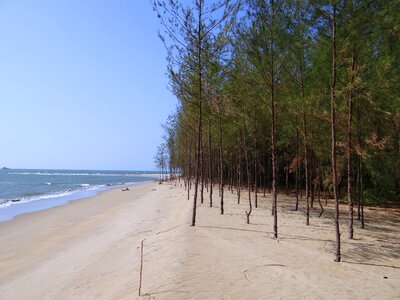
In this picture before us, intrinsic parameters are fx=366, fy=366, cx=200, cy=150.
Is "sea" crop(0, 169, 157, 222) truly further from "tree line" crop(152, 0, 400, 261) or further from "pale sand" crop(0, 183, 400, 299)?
"tree line" crop(152, 0, 400, 261)

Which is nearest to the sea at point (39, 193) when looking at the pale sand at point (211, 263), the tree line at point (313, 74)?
the pale sand at point (211, 263)

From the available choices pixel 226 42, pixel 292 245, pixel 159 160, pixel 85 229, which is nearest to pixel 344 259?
pixel 292 245

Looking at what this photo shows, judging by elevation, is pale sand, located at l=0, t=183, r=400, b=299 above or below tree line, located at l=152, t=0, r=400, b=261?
below

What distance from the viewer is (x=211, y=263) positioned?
851cm

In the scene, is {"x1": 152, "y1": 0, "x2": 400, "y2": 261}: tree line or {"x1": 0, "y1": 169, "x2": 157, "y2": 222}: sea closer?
{"x1": 152, "y1": 0, "x2": 400, "y2": 261}: tree line

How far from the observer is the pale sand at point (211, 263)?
744cm

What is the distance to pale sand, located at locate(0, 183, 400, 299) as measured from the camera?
744cm

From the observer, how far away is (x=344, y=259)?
998 cm

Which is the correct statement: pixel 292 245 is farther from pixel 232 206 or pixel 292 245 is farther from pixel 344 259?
pixel 232 206

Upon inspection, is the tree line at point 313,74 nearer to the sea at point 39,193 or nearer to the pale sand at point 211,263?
the pale sand at point 211,263

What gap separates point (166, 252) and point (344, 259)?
191 inches

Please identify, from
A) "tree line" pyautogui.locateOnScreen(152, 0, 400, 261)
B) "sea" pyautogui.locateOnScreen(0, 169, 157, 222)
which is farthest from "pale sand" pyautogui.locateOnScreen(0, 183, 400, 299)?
"sea" pyautogui.locateOnScreen(0, 169, 157, 222)

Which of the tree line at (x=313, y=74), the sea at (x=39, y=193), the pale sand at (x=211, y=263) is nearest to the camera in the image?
the pale sand at (x=211, y=263)

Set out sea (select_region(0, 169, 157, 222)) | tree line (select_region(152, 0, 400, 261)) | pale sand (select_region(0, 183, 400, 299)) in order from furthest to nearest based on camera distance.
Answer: sea (select_region(0, 169, 157, 222)), tree line (select_region(152, 0, 400, 261)), pale sand (select_region(0, 183, 400, 299))
